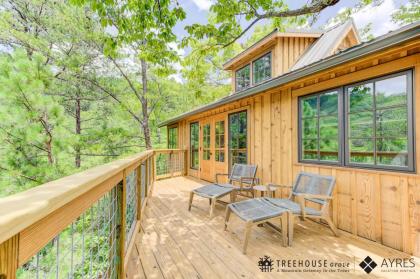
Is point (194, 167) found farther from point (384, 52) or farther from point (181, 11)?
point (384, 52)

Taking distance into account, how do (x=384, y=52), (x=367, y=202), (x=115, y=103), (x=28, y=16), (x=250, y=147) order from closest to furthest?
(x=384, y=52)
(x=367, y=202)
(x=250, y=147)
(x=28, y=16)
(x=115, y=103)

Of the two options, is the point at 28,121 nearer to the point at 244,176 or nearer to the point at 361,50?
the point at 244,176

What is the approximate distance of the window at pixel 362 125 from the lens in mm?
2473

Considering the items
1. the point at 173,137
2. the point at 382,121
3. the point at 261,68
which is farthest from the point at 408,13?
the point at 173,137

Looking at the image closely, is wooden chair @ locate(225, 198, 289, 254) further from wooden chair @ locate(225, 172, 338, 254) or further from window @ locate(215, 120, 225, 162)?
window @ locate(215, 120, 225, 162)

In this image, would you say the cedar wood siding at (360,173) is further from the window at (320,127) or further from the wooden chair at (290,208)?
the wooden chair at (290,208)

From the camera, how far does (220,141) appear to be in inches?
238

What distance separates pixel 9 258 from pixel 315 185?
3.28m

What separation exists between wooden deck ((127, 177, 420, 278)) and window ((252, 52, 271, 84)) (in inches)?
166

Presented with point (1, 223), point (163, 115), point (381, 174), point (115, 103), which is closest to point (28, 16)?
point (115, 103)

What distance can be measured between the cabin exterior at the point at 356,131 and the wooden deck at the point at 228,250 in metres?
0.41

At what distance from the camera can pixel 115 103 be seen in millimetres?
11141

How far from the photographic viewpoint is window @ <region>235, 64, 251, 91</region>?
6.71 meters

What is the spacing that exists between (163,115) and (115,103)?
258 centimetres
